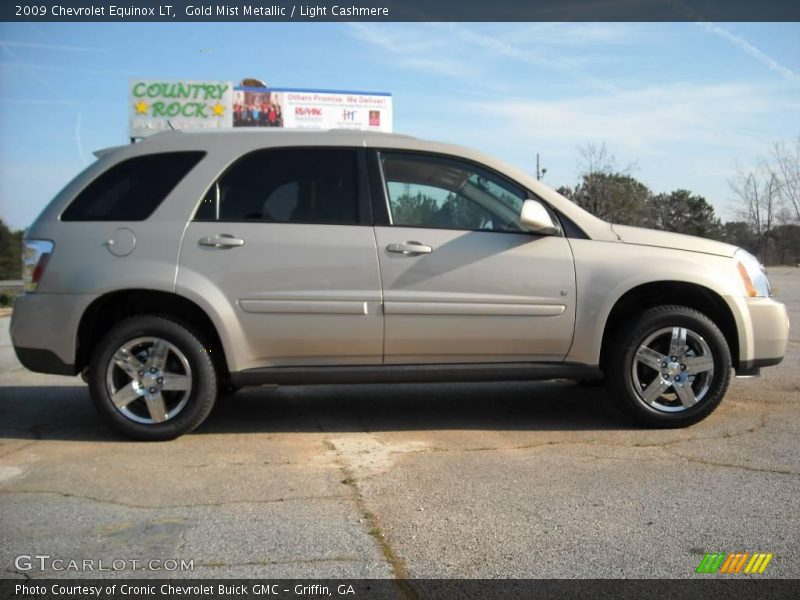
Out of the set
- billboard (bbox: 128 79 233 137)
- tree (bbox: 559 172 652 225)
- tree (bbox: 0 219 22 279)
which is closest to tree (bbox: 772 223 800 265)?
tree (bbox: 559 172 652 225)

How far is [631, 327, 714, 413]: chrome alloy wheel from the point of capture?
4699 mm

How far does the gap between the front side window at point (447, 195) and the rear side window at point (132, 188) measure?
50.9 inches

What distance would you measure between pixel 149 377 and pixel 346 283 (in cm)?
136

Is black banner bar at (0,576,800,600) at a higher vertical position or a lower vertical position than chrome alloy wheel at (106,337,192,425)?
lower

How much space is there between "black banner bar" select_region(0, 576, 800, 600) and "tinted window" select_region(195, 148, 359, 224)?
2.45 meters

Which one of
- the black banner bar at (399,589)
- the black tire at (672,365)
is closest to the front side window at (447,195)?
the black tire at (672,365)

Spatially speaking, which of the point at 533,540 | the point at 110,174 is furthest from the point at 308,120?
the point at 533,540

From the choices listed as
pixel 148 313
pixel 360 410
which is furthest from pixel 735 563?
pixel 148 313

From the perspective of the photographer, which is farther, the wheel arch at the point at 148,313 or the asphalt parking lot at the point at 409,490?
the wheel arch at the point at 148,313

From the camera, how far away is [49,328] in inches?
178

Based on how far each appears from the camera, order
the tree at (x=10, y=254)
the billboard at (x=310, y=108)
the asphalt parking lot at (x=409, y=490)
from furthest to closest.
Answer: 1. the billboard at (x=310, y=108)
2. the tree at (x=10, y=254)
3. the asphalt parking lot at (x=409, y=490)

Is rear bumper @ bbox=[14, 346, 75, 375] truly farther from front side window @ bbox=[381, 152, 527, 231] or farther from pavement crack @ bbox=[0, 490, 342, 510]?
front side window @ bbox=[381, 152, 527, 231]

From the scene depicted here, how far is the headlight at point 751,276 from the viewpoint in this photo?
189 inches

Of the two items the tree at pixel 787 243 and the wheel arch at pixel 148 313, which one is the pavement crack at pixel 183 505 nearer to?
the wheel arch at pixel 148 313
